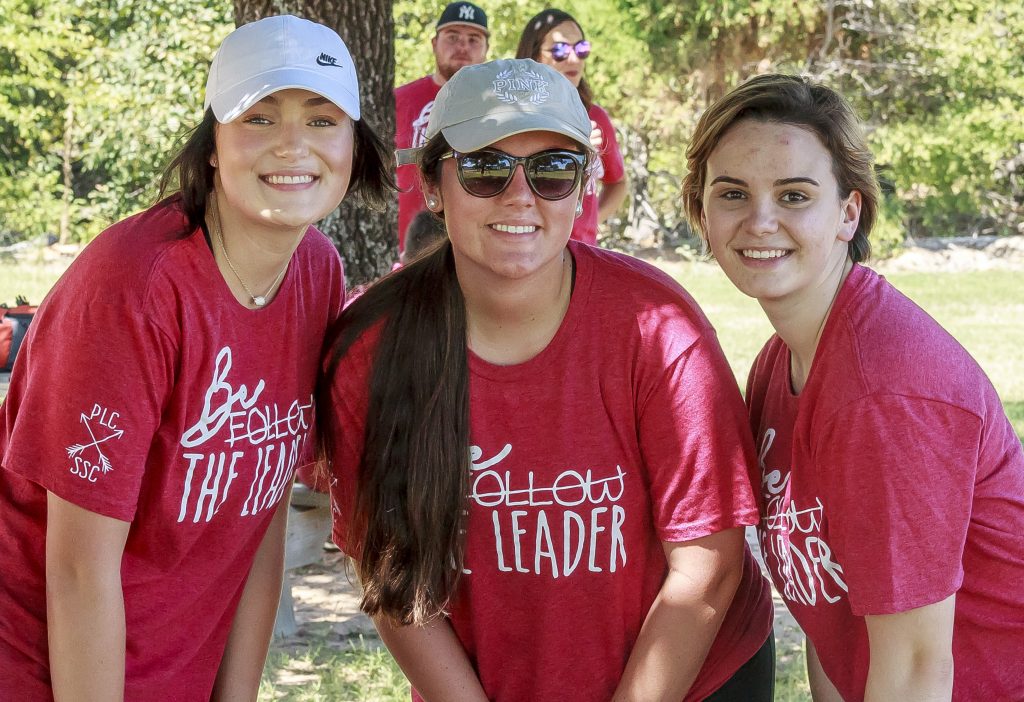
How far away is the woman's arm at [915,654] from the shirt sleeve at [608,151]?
5.19 m

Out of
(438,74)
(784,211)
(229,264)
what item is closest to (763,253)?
(784,211)

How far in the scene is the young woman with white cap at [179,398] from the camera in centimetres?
227

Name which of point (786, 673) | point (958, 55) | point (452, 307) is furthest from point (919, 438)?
point (958, 55)

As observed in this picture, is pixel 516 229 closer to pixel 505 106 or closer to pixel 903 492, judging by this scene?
pixel 505 106

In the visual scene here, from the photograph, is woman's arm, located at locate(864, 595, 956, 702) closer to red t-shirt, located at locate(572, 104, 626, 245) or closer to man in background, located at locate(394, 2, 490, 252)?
red t-shirt, located at locate(572, 104, 626, 245)

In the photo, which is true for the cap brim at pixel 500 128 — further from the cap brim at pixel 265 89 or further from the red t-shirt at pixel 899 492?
the red t-shirt at pixel 899 492

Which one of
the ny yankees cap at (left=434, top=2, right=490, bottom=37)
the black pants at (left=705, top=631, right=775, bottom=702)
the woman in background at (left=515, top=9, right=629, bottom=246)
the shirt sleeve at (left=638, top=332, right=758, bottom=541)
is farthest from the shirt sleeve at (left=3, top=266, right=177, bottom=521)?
the ny yankees cap at (left=434, top=2, right=490, bottom=37)

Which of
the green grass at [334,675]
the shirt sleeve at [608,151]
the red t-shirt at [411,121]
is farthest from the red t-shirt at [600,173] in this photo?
the green grass at [334,675]

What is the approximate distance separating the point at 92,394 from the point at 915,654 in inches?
63.6

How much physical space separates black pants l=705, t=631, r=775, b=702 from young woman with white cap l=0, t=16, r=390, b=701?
111cm

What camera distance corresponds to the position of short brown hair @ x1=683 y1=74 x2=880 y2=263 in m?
2.52

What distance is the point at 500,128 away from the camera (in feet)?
8.28

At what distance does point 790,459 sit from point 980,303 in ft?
42.4

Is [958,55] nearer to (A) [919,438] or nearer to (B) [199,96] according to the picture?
(B) [199,96]
